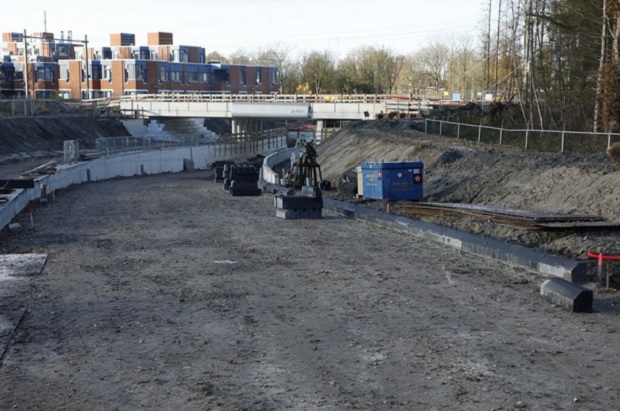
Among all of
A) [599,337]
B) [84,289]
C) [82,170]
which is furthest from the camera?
[82,170]

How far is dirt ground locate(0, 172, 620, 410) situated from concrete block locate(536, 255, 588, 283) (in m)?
0.38

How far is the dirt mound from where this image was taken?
19062mm

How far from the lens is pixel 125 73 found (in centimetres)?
11406

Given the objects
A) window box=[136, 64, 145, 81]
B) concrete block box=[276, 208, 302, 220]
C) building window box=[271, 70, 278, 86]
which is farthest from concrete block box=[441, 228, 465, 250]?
building window box=[271, 70, 278, 86]

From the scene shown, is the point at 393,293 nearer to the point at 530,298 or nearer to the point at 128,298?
the point at 530,298

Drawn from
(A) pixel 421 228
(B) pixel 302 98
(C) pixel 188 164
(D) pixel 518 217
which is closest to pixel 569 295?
(D) pixel 518 217

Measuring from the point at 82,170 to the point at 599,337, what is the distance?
41.7m

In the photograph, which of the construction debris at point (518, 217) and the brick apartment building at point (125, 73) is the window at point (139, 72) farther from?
the construction debris at point (518, 217)

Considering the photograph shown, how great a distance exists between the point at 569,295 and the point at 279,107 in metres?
66.9

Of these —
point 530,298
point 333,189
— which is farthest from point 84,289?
point 333,189

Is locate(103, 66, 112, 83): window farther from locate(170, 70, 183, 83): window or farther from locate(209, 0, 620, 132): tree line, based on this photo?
locate(209, 0, 620, 132): tree line

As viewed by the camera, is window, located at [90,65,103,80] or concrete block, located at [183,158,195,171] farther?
window, located at [90,65,103,80]

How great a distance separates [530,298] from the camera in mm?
14250

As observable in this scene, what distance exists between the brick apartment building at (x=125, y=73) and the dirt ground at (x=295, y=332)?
8807 centimetres
